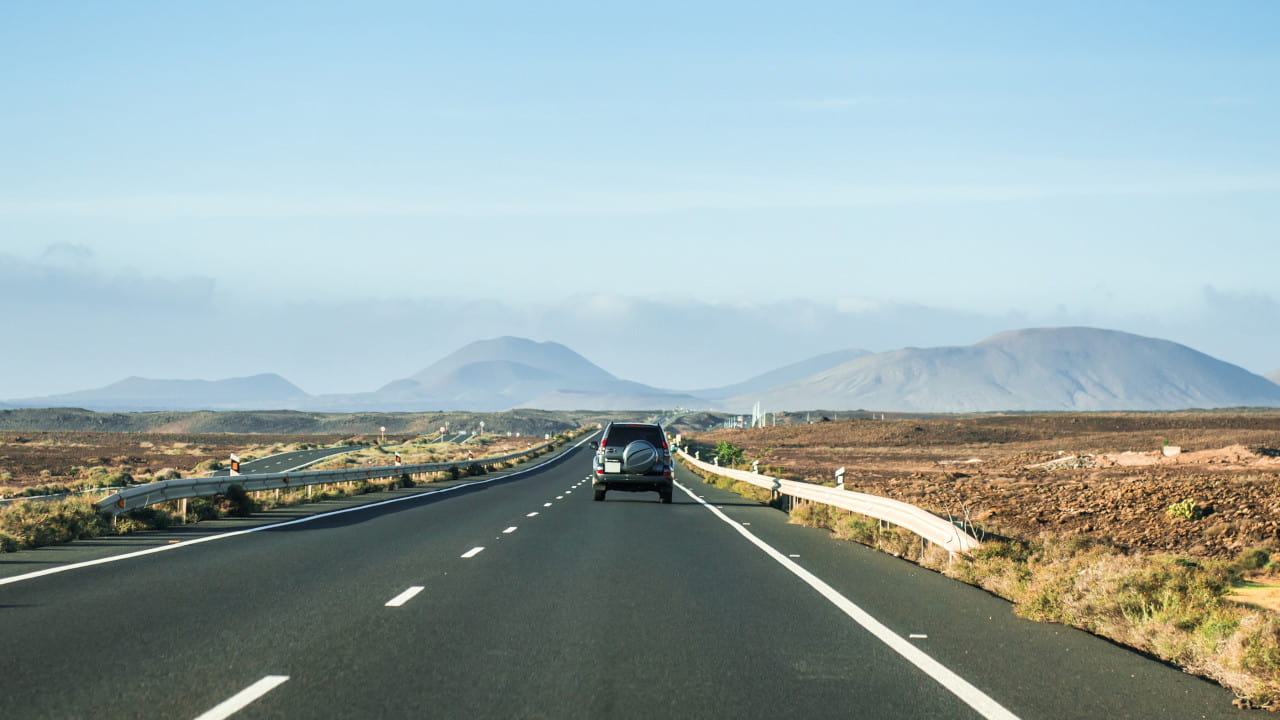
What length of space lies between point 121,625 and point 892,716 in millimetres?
6247

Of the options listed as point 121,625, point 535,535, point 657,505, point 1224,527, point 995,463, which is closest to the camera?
point 121,625

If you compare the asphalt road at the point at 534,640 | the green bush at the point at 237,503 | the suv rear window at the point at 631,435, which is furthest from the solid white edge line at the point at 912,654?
the suv rear window at the point at 631,435

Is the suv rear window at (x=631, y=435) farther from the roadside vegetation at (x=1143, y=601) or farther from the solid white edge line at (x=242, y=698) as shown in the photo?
the solid white edge line at (x=242, y=698)

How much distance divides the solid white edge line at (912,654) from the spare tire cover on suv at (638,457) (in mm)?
14883

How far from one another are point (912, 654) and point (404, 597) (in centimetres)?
514

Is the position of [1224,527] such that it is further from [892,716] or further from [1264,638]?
[892,716]

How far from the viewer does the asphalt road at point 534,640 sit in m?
7.22

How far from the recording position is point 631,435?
105 feet

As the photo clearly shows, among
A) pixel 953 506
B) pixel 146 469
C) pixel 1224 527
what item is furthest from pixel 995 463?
pixel 146 469

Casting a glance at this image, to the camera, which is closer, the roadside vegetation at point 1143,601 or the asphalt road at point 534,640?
the asphalt road at point 534,640

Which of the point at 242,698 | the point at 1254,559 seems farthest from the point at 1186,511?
the point at 242,698

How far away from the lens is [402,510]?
2645cm

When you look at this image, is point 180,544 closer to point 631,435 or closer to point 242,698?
point 242,698

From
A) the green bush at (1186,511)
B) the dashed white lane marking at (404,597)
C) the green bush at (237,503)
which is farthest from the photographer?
the green bush at (1186,511)
